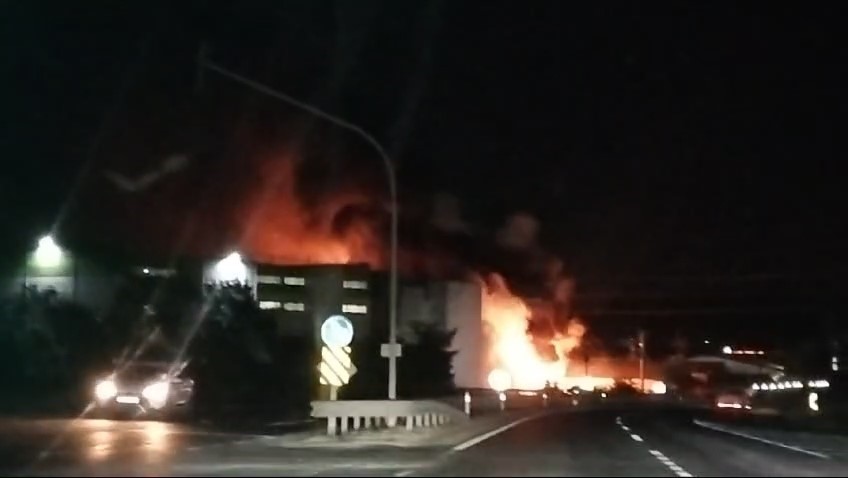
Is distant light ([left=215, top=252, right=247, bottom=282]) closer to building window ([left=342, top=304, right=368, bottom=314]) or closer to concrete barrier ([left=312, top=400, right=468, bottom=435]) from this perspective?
building window ([left=342, top=304, right=368, bottom=314])

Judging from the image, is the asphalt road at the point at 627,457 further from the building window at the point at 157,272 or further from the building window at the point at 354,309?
the building window at the point at 354,309

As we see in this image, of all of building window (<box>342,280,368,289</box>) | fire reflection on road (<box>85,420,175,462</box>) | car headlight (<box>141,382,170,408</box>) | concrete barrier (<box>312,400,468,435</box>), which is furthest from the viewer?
building window (<box>342,280,368,289</box>)

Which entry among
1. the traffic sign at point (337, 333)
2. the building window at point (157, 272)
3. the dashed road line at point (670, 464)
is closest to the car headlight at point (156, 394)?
the traffic sign at point (337, 333)

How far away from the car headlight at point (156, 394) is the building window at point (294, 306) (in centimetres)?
2381

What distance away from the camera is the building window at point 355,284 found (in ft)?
228

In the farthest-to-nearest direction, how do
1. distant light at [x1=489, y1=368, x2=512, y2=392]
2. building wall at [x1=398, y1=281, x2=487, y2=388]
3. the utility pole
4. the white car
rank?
the utility pole < distant light at [x1=489, y1=368, x2=512, y2=392] < building wall at [x1=398, y1=281, x2=487, y2=388] < the white car

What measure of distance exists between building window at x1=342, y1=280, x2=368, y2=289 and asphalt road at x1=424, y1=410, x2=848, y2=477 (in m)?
29.7

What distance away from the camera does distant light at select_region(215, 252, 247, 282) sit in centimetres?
6762

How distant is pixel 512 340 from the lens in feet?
279

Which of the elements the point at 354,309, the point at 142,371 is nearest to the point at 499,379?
the point at 354,309

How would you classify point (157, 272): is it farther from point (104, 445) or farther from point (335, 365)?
point (104, 445)

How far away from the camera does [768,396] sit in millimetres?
83062

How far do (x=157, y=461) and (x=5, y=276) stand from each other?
44.3m

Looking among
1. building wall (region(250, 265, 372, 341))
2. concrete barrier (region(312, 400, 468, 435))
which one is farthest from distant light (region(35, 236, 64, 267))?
concrete barrier (region(312, 400, 468, 435))
